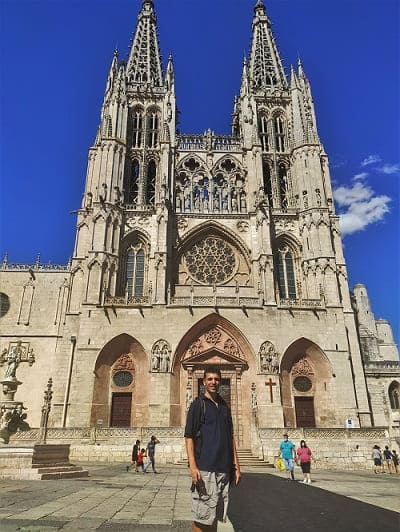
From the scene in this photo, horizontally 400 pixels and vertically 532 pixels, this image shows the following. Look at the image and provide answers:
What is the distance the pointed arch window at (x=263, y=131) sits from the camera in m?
31.1

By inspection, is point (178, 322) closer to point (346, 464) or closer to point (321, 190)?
point (346, 464)

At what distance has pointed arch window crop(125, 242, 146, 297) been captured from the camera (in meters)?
24.5

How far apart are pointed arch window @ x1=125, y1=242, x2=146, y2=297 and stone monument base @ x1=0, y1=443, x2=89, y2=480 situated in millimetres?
14429

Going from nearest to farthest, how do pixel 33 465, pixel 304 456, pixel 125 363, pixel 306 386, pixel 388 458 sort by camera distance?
pixel 33 465 < pixel 304 456 < pixel 388 458 < pixel 125 363 < pixel 306 386

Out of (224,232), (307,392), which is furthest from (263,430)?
(224,232)

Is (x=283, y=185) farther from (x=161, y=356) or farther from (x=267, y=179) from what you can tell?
(x=161, y=356)

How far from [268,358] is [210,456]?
18.5m

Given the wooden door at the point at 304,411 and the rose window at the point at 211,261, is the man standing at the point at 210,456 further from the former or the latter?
the rose window at the point at 211,261

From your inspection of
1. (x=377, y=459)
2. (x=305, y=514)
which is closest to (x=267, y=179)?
(x=377, y=459)

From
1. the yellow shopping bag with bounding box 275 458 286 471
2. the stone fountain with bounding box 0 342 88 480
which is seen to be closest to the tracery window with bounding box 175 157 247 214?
the yellow shopping bag with bounding box 275 458 286 471

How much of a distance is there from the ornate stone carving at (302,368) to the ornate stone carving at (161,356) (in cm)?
741

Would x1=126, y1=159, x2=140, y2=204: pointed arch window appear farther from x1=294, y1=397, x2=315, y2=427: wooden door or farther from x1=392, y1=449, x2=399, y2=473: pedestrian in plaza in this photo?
x1=392, y1=449, x2=399, y2=473: pedestrian in plaza

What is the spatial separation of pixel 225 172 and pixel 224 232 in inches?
229

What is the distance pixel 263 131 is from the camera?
104 ft
